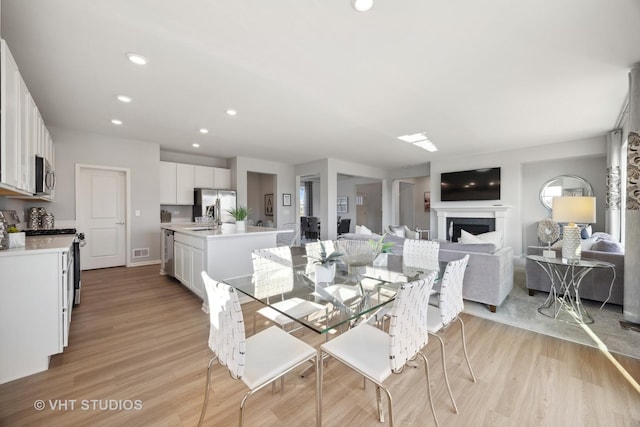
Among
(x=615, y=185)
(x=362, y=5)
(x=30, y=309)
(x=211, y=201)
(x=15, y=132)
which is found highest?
(x=362, y=5)

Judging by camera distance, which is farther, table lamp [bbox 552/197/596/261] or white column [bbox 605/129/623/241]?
white column [bbox 605/129/623/241]

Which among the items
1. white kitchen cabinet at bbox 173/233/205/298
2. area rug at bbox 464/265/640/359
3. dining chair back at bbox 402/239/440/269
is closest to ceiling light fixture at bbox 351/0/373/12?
dining chair back at bbox 402/239/440/269

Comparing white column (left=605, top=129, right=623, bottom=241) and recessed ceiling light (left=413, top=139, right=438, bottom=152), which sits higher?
recessed ceiling light (left=413, top=139, right=438, bottom=152)

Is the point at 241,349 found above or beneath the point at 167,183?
beneath

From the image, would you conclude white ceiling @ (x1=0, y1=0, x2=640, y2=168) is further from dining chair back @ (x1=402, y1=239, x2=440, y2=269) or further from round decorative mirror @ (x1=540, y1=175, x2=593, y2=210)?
dining chair back @ (x1=402, y1=239, x2=440, y2=269)

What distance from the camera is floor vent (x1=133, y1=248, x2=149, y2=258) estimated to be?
5.04m

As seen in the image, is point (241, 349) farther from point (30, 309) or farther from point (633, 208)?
point (633, 208)

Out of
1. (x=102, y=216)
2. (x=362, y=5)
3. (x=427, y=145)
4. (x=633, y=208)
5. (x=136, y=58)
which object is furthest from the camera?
(x=427, y=145)

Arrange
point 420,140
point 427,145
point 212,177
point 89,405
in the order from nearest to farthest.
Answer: point 89,405
point 420,140
point 427,145
point 212,177

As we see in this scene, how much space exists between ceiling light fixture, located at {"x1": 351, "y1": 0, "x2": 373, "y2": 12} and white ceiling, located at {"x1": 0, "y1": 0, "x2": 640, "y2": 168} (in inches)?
1.6

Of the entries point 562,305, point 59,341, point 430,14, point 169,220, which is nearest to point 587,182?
point 562,305

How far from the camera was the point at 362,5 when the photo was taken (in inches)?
66.6

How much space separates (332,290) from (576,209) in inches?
115

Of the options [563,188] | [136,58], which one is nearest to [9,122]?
[136,58]
